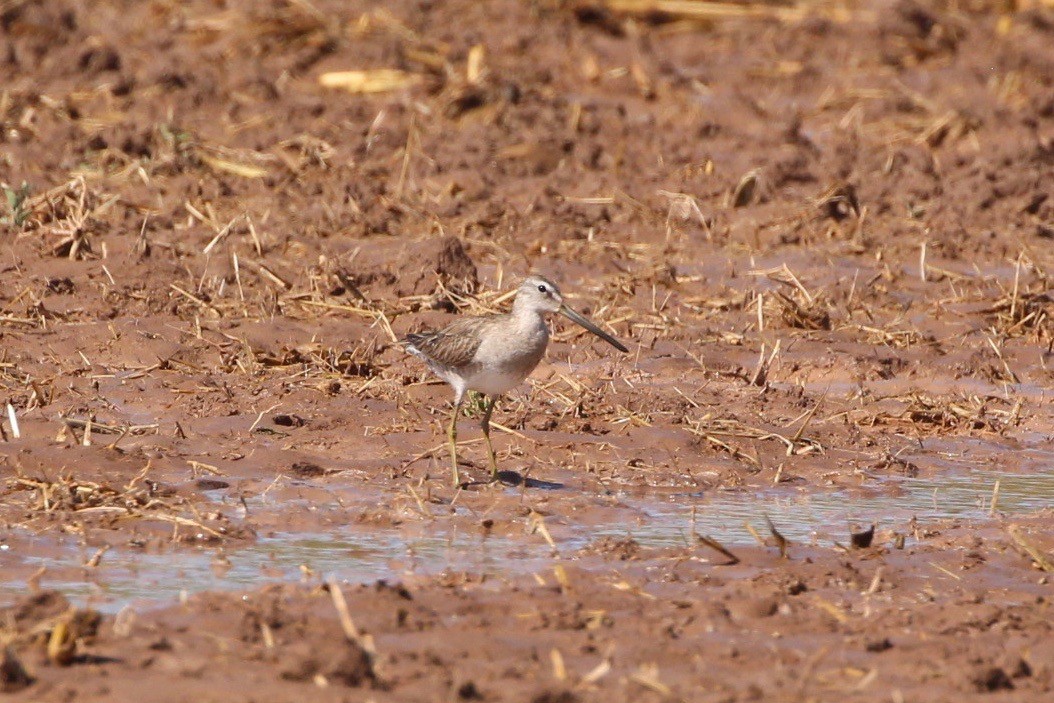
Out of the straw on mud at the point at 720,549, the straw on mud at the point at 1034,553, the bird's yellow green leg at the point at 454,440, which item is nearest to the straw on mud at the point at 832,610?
the straw on mud at the point at 720,549

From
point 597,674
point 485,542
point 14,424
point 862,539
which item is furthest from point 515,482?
point 597,674

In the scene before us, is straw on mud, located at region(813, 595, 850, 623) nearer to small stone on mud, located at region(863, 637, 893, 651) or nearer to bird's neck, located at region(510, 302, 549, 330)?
small stone on mud, located at region(863, 637, 893, 651)

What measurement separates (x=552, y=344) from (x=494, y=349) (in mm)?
2551

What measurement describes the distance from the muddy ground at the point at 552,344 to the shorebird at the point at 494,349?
41 centimetres

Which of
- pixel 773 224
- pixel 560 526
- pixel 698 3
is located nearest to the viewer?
pixel 560 526

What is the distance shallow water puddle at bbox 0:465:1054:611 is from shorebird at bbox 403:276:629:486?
852mm

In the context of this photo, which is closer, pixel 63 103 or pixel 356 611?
pixel 356 611

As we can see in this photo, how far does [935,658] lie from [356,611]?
2.04 m

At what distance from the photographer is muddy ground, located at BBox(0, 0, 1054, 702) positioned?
620cm

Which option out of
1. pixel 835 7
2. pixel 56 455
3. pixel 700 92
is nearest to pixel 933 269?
pixel 700 92

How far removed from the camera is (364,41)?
57.3 feet

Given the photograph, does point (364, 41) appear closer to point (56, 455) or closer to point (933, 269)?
point (933, 269)

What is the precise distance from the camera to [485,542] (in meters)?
7.65

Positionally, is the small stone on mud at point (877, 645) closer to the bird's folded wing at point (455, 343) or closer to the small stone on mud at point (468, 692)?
the small stone on mud at point (468, 692)
